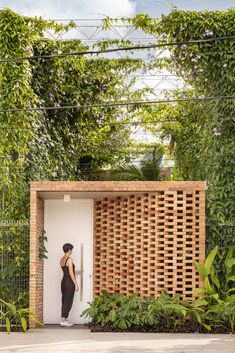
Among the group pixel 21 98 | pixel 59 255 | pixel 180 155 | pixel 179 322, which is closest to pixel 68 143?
pixel 180 155

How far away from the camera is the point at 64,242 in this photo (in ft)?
47.1

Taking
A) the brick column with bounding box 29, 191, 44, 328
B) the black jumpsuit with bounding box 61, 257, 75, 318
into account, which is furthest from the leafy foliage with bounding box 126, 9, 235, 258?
the brick column with bounding box 29, 191, 44, 328

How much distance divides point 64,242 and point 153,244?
6.50 feet

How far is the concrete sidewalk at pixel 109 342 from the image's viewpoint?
10.6m

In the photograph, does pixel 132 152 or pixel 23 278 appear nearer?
pixel 23 278

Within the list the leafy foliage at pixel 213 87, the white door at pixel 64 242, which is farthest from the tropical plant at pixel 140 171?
the white door at pixel 64 242

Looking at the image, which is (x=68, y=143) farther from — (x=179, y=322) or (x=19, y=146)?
(x=179, y=322)

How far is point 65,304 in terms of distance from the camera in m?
13.7

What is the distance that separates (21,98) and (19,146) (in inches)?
44.7

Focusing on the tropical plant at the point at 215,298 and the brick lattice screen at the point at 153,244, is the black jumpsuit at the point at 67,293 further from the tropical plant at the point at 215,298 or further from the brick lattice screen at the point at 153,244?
the tropical plant at the point at 215,298

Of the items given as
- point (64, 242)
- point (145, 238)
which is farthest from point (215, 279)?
point (64, 242)

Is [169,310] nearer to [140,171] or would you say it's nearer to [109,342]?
[109,342]

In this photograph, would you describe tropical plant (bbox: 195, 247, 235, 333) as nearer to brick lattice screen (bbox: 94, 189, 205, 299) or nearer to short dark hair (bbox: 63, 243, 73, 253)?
brick lattice screen (bbox: 94, 189, 205, 299)

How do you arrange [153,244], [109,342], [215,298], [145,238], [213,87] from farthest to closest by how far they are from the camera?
[213,87] < [145,238] < [153,244] < [215,298] < [109,342]
